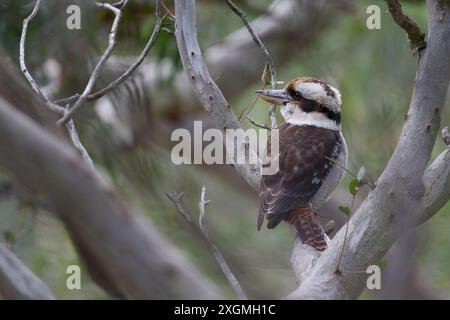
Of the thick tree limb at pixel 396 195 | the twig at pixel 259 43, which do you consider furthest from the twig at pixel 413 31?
the twig at pixel 259 43

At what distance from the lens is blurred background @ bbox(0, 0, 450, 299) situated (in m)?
3.13

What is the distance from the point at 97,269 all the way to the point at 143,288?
226mm

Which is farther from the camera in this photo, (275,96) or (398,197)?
(275,96)

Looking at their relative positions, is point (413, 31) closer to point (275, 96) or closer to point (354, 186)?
point (354, 186)

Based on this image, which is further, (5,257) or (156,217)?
(156,217)

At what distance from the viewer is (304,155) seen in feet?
9.36

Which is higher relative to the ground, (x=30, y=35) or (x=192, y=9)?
(x=30, y=35)

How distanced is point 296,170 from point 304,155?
0.07 meters

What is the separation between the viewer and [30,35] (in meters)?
3.54

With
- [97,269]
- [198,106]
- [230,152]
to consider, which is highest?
[198,106]

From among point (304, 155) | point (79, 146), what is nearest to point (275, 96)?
point (304, 155)
